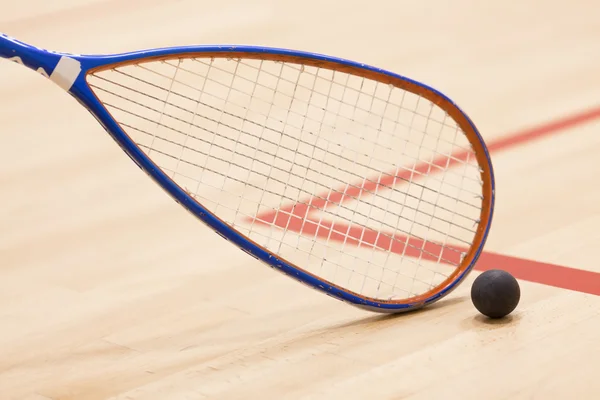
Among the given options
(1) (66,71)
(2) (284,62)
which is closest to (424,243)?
(2) (284,62)

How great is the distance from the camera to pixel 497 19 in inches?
155

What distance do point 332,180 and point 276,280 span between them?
53cm

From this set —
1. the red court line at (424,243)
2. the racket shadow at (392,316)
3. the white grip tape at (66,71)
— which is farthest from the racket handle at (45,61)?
the racket shadow at (392,316)

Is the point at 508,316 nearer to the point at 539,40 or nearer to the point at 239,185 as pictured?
the point at 239,185

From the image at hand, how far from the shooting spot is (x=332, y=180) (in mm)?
2582

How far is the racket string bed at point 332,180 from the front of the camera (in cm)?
198

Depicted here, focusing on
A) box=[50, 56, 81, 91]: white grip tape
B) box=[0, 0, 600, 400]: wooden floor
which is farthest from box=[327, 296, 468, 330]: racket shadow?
box=[50, 56, 81, 91]: white grip tape

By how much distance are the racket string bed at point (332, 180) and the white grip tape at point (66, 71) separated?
0.15 feet

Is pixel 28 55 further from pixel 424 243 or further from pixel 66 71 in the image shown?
pixel 424 243

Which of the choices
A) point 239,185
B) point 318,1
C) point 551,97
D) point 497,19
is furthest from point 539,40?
point 239,185

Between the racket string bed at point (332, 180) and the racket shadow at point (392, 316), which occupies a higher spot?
the racket string bed at point (332, 180)

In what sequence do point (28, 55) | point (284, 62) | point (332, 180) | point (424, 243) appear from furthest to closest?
point (332, 180), point (424, 243), point (284, 62), point (28, 55)

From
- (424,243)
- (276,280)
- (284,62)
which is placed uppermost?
(284,62)

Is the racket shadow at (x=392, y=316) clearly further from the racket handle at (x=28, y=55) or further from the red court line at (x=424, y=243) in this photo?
the racket handle at (x=28, y=55)
